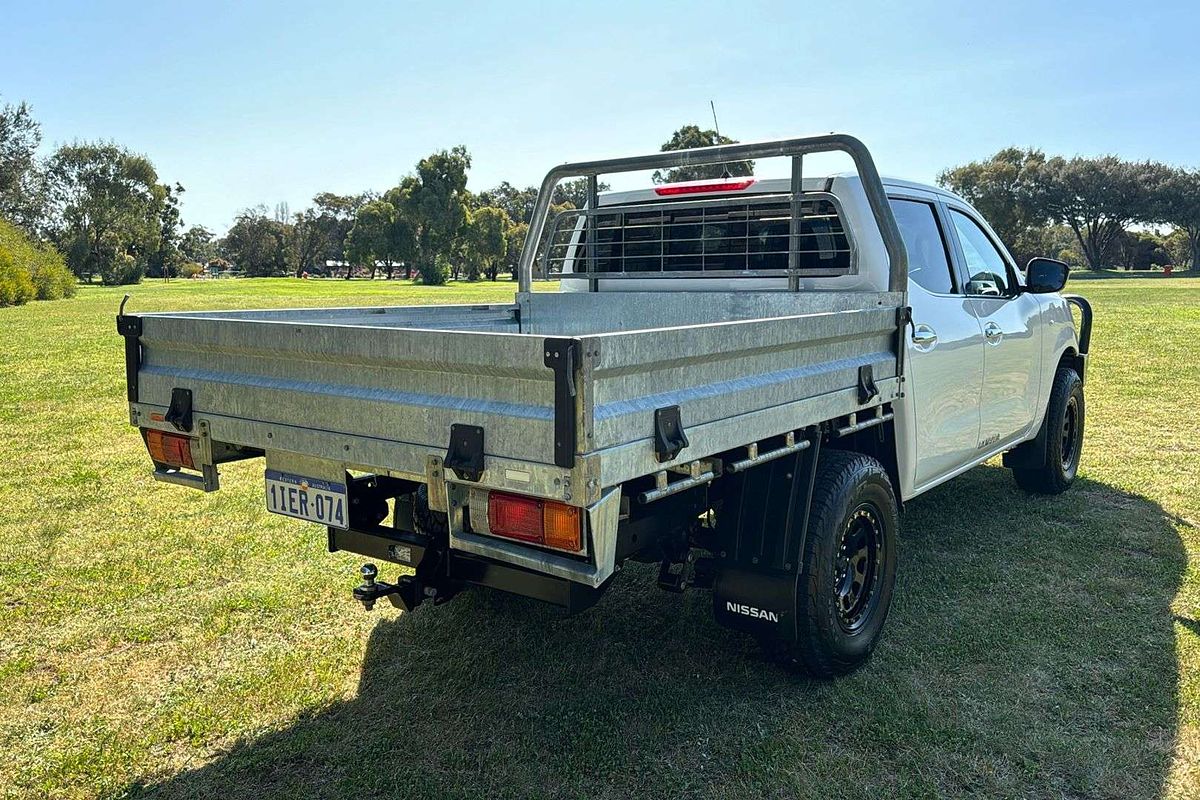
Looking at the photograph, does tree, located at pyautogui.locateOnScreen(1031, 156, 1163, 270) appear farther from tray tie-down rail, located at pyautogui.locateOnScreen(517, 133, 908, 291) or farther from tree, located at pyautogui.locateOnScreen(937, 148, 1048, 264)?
tray tie-down rail, located at pyautogui.locateOnScreen(517, 133, 908, 291)

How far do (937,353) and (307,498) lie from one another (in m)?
2.93

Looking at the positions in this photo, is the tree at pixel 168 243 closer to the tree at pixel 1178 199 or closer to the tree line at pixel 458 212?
the tree line at pixel 458 212

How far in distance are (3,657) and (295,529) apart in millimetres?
1875

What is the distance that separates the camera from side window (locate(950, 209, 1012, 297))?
5016 millimetres

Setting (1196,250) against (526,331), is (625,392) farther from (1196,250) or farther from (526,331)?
(1196,250)

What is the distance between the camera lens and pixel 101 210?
216 feet

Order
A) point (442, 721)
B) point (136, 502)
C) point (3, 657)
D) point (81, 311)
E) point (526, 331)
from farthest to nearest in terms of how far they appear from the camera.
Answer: point (81, 311)
point (136, 502)
point (526, 331)
point (3, 657)
point (442, 721)

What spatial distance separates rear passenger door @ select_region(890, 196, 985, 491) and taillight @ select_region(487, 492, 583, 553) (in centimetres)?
218

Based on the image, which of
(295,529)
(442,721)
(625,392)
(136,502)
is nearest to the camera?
(625,392)

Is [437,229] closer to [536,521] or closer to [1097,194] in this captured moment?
[1097,194]

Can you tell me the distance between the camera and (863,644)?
3.64m

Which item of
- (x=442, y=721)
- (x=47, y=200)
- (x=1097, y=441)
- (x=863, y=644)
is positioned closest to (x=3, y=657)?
(x=442, y=721)

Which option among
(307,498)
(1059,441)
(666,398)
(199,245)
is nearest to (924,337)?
(666,398)

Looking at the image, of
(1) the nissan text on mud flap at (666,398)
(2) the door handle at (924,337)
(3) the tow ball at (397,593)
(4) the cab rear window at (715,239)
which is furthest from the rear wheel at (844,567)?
(3) the tow ball at (397,593)
